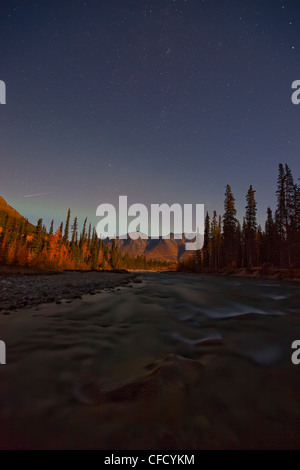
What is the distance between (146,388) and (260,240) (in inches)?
2474

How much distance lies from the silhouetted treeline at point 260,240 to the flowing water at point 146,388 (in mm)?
30949

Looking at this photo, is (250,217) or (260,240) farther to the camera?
(260,240)

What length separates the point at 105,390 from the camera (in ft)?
7.40

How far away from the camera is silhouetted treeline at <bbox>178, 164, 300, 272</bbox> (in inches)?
1391

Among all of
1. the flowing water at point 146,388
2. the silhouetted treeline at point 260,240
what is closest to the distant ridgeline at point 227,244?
the silhouetted treeline at point 260,240

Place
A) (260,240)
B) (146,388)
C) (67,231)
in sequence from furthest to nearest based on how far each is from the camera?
1. (67,231)
2. (260,240)
3. (146,388)

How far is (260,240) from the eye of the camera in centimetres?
5591

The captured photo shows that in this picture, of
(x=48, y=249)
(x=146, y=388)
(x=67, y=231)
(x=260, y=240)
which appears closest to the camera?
(x=146, y=388)

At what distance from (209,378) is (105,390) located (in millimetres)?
1380

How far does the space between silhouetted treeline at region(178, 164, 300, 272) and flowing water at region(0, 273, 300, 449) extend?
30949 millimetres

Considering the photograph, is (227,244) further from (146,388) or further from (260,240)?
(146,388)

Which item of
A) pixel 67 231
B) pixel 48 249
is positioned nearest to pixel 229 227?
pixel 48 249
